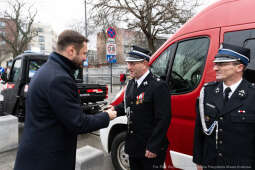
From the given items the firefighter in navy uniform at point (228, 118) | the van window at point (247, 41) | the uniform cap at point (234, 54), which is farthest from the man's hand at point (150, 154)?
the van window at point (247, 41)

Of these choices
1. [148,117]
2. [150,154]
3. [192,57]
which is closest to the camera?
[150,154]

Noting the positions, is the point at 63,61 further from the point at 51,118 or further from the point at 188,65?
the point at 188,65

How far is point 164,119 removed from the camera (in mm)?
1979

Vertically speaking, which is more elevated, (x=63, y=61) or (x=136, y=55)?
(x=136, y=55)

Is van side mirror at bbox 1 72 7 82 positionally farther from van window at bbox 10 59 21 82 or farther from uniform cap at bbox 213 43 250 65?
uniform cap at bbox 213 43 250 65

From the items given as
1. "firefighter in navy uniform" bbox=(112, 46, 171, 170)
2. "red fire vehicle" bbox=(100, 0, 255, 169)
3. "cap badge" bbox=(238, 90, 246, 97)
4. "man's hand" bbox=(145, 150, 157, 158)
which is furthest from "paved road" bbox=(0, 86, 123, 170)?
"cap badge" bbox=(238, 90, 246, 97)

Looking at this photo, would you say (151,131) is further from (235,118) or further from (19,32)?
(19,32)

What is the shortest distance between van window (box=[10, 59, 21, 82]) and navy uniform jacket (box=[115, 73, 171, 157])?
465 centimetres

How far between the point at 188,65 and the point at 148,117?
0.93 m

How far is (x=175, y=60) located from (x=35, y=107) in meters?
1.84

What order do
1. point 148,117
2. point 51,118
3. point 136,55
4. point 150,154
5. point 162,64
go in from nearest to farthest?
1. point 51,118
2. point 150,154
3. point 148,117
4. point 136,55
5. point 162,64

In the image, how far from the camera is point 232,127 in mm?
1577

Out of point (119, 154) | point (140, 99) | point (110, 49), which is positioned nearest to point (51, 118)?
point (140, 99)

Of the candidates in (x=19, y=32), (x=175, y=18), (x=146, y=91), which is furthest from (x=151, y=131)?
(x=19, y=32)
